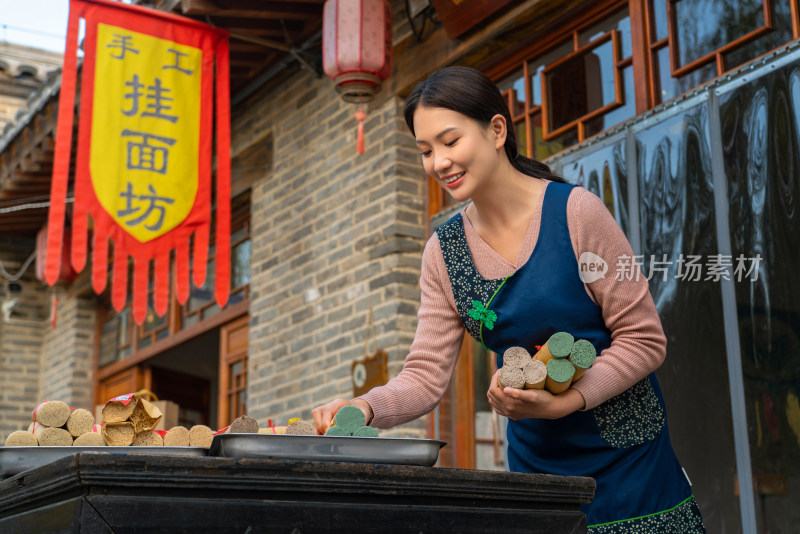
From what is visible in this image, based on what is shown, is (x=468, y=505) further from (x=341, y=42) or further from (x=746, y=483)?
(x=341, y=42)

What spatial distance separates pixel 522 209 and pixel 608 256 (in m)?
0.22

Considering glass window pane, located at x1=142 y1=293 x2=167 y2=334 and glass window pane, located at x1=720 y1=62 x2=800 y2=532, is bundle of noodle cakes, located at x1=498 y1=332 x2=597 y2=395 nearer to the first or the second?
glass window pane, located at x1=720 y1=62 x2=800 y2=532

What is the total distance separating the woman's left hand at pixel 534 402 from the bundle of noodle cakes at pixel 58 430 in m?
0.67

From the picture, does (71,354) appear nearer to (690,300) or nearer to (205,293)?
(205,293)

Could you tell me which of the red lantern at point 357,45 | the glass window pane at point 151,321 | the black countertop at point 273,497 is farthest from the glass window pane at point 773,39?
the glass window pane at point 151,321

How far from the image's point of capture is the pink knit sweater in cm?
175

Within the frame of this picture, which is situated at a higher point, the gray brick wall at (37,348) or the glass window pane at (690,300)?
the gray brick wall at (37,348)

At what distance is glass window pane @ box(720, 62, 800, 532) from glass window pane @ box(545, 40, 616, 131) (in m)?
0.80

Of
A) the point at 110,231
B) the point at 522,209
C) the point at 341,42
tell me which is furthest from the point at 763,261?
the point at 110,231

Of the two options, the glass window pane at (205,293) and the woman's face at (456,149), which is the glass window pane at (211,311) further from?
the woman's face at (456,149)

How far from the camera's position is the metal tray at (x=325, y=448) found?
4.46 feet

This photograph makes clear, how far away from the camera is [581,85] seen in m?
4.45

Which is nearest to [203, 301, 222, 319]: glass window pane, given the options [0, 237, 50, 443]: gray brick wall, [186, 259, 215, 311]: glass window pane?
[186, 259, 215, 311]: glass window pane

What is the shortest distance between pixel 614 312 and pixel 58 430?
101 cm
